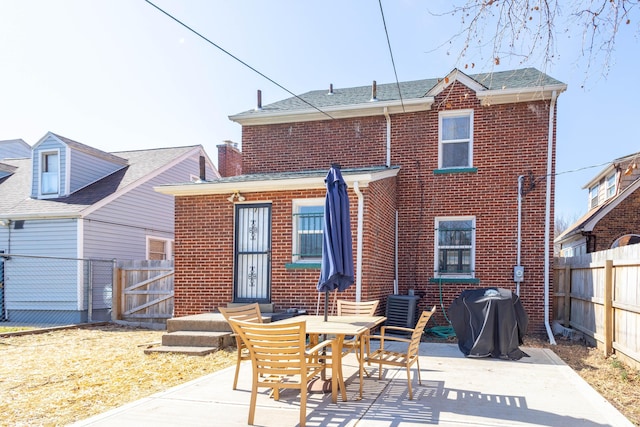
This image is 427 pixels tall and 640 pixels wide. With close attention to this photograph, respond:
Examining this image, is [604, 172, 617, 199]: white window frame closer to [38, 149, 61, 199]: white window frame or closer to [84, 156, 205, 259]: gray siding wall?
[84, 156, 205, 259]: gray siding wall

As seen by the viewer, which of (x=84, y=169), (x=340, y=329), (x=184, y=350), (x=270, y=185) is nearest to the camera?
(x=340, y=329)

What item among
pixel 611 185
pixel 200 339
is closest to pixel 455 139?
pixel 200 339

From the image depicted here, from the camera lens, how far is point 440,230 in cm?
1125

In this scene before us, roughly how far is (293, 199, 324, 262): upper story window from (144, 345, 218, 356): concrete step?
108 inches

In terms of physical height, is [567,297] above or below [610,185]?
below

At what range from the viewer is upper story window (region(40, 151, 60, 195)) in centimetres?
1524

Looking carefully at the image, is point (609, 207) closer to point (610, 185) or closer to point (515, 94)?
point (610, 185)

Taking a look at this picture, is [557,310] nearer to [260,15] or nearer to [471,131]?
[471,131]

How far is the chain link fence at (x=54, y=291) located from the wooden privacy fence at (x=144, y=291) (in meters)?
0.79

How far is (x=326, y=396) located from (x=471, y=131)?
768 cm

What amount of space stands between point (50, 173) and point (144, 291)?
5.86 metres

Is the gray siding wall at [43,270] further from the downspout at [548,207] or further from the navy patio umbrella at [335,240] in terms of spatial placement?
the downspout at [548,207]

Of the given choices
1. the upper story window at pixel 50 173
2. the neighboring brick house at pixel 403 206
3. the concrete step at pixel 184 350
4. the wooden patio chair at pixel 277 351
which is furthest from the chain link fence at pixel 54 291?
the wooden patio chair at pixel 277 351

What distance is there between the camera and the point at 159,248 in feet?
57.2
